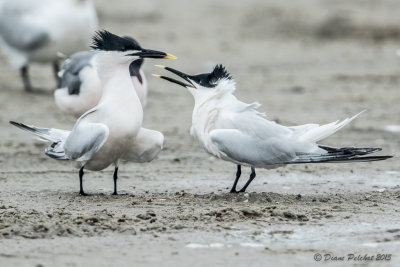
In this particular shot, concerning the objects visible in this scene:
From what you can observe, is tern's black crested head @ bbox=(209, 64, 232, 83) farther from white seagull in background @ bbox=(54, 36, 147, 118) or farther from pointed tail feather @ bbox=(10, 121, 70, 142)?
white seagull in background @ bbox=(54, 36, 147, 118)

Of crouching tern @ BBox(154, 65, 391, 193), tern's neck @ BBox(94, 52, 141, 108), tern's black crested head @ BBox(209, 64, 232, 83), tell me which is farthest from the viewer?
tern's black crested head @ BBox(209, 64, 232, 83)

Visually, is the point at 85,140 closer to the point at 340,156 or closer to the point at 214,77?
the point at 214,77

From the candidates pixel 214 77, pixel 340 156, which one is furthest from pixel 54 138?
pixel 340 156

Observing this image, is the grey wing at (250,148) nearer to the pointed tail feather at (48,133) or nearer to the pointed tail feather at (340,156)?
the pointed tail feather at (340,156)

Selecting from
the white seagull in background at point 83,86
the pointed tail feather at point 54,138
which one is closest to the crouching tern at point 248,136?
the pointed tail feather at point 54,138

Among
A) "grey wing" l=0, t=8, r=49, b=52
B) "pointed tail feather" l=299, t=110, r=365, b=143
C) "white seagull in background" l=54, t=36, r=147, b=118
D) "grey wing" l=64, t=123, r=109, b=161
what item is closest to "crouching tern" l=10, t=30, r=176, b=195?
"grey wing" l=64, t=123, r=109, b=161

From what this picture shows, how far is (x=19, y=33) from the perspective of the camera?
32.7ft

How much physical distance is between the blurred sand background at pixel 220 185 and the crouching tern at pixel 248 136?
281 millimetres

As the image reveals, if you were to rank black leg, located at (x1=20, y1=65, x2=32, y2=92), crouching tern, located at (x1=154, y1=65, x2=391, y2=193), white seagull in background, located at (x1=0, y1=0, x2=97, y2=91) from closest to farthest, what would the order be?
crouching tern, located at (x1=154, y1=65, x2=391, y2=193) → white seagull in background, located at (x1=0, y1=0, x2=97, y2=91) → black leg, located at (x1=20, y1=65, x2=32, y2=92)

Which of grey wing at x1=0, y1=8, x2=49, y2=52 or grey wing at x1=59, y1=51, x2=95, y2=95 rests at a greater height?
grey wing at x1=0, y1=8, x2=49, y2=52

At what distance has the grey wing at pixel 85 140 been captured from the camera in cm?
552

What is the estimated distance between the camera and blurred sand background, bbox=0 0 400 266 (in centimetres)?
448

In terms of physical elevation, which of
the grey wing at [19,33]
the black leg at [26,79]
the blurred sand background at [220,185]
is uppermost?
the grey wing at [19,33]

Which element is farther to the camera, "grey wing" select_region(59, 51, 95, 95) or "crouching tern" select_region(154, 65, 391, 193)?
"grey wing" select_region(59, 51, 95, 95)
